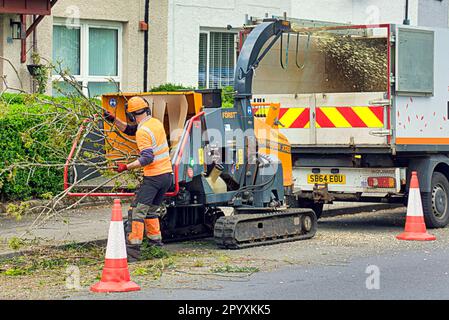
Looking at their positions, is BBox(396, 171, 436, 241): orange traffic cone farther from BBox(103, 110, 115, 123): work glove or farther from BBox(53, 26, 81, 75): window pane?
BBox(53, 26, 81, 75): window pane

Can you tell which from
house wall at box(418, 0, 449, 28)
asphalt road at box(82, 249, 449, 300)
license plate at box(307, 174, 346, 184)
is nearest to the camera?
asphalt road at box(82, 249, 449, 300)

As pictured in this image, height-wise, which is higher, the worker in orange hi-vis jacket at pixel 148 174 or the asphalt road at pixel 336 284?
the worker in orange hi-vis jacket at pixel 148 174

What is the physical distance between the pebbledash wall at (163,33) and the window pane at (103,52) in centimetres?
12

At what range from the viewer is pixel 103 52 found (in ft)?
69.7

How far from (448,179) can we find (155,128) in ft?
19.0

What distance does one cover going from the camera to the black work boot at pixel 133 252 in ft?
39.5

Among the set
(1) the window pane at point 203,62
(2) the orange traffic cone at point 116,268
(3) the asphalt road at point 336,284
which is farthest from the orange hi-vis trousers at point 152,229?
(1) the window pane at point 203,62

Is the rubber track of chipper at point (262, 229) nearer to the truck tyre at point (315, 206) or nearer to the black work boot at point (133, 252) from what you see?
the black work boot at point (133, 252)

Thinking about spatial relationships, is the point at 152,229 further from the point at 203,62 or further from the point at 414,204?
the point at 203,62

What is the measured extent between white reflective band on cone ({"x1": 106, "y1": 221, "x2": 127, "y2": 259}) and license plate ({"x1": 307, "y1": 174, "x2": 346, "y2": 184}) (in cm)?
589

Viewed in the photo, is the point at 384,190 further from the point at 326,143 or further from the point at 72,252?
the point at 72,252

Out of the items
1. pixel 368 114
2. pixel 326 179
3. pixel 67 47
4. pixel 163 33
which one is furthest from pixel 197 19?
pixel 368 114

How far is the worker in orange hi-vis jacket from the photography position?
12.1 meters

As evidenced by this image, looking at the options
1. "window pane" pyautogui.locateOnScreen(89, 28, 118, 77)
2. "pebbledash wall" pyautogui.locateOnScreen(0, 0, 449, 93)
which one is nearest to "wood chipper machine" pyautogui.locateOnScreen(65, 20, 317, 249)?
"pebbledash wall" pyautogui.locateOnScreen(0, 0, 449, 93)
